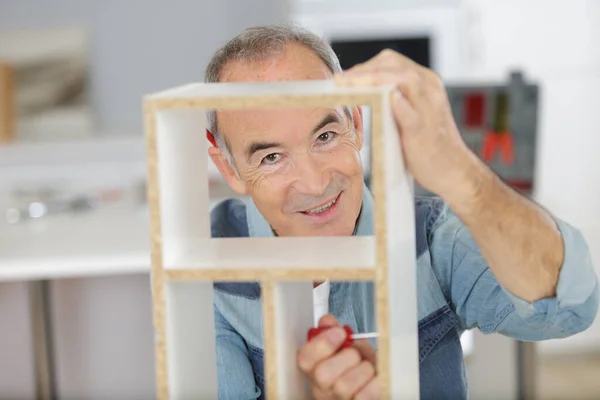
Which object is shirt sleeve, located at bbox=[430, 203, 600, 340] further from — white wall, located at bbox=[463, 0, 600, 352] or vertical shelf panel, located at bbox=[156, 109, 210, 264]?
white wall, located at bbox=[463, 0, 600, 352]

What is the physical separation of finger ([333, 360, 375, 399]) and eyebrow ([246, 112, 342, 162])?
1.30 feet

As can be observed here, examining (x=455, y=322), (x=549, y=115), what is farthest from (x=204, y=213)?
(x=549, y=115)

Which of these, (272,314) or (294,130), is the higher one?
(294,130)

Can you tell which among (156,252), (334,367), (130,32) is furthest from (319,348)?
(130,32)

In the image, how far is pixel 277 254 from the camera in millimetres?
1392

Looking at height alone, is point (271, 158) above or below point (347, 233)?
above

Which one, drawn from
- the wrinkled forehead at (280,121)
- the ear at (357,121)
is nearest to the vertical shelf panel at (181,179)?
the wrinkled forehead at (280,121)

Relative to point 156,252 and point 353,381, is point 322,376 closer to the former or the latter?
point 353,381

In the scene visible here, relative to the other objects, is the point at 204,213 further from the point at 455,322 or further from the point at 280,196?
the point at 455,322

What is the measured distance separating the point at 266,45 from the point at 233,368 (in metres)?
0.53

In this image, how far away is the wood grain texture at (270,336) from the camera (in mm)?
1332

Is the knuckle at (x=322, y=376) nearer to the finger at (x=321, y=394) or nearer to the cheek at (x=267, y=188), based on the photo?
the finger at (x=321, y=394)

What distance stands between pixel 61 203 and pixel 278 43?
2564 millimetres

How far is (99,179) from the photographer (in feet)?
16.1
